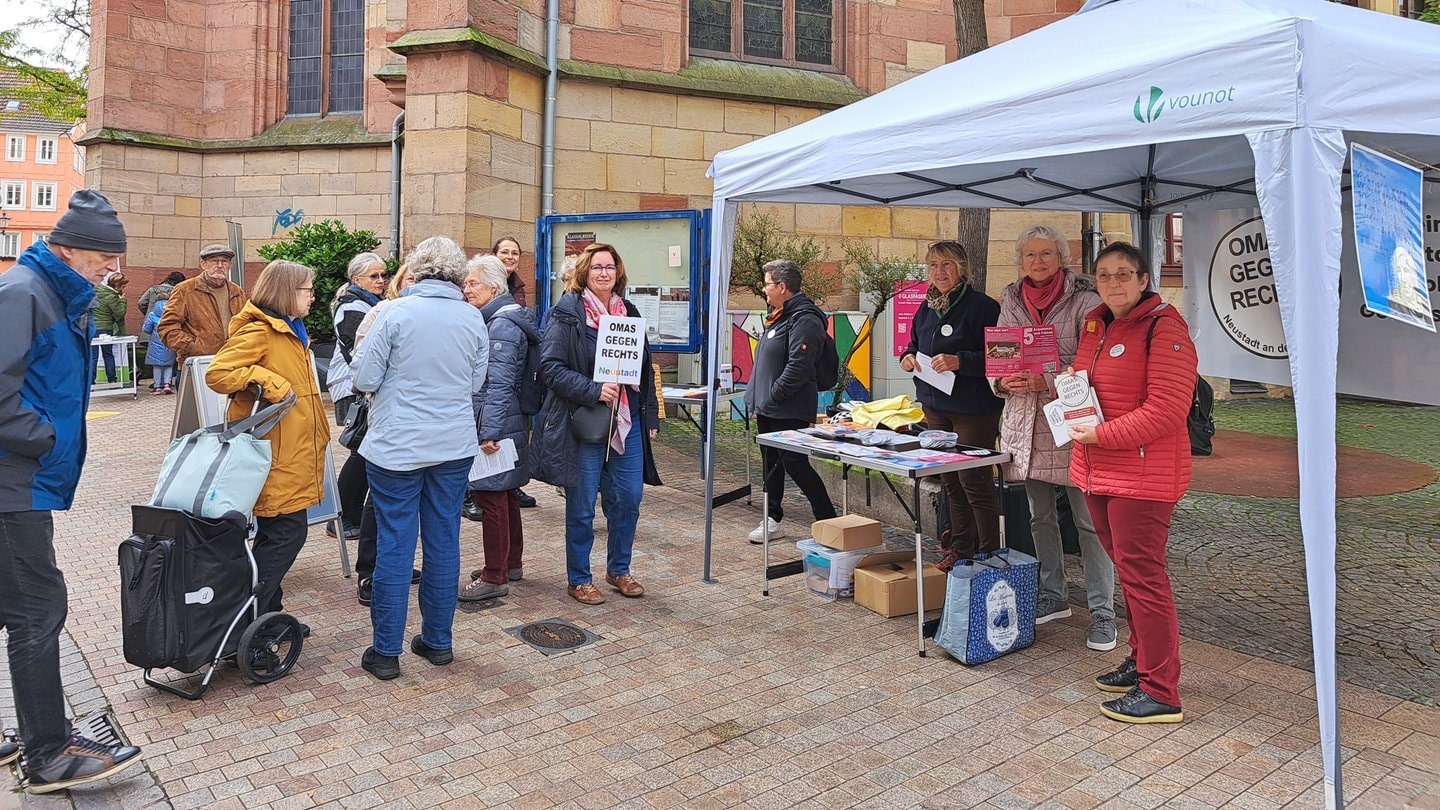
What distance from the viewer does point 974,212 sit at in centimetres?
836

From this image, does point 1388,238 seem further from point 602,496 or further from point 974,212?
point 974,212

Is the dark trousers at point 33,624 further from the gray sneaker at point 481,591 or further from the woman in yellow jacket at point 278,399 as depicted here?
the gray sneaker at point 481,591

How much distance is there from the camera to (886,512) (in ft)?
24.0

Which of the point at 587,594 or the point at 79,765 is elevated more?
the point at 587,594

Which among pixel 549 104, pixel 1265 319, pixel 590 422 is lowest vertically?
pixel 590 422

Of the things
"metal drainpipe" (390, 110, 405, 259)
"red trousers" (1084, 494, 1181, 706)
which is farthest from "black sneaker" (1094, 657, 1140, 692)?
"metal drainpipe" (390, 110, 405, 259)

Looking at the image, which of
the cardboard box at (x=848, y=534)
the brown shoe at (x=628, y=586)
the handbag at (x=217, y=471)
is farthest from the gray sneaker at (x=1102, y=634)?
the handbag at (x=217, y=471)

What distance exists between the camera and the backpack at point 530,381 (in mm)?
5328

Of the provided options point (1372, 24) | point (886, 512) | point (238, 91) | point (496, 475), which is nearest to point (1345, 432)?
point (886, 512)

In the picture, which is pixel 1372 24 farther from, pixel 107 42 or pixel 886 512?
pixel 107 42

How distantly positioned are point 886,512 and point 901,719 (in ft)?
11.4

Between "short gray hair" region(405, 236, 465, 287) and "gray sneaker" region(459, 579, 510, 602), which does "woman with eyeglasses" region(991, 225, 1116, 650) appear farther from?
"gray sneaker" region(459, 579, 510, 602)

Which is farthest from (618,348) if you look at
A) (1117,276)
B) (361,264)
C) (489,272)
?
(1117,276)

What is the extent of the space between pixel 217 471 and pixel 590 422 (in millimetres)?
1764
